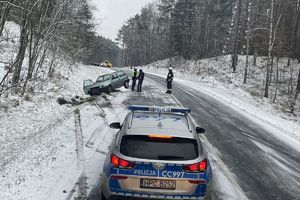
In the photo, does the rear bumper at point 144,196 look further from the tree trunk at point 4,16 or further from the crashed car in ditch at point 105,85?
the crashed car in ditch at point 105,85

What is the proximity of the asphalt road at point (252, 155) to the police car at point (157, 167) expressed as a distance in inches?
66.8

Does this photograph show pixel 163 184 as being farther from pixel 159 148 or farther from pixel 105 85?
pixel 105 85

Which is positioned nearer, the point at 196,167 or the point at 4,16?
the point at 196,167

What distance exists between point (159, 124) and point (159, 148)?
760mm

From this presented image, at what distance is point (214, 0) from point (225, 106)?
155 ft

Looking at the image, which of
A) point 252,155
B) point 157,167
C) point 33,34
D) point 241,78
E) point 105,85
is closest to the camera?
point 157,167

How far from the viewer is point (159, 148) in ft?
20.2

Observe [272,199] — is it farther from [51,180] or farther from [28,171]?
[28,171]

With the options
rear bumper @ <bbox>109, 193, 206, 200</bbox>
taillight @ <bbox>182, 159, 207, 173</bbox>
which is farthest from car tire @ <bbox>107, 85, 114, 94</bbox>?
taillight @ <bbox>182, 159, 207, 173</bbox>

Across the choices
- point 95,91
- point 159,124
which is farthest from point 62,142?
point 95,91

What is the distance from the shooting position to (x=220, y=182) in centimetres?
895

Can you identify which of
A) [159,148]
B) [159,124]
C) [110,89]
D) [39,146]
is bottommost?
[39,146]

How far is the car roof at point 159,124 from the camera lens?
636 centimetres

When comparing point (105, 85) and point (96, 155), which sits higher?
point (105, 85)
